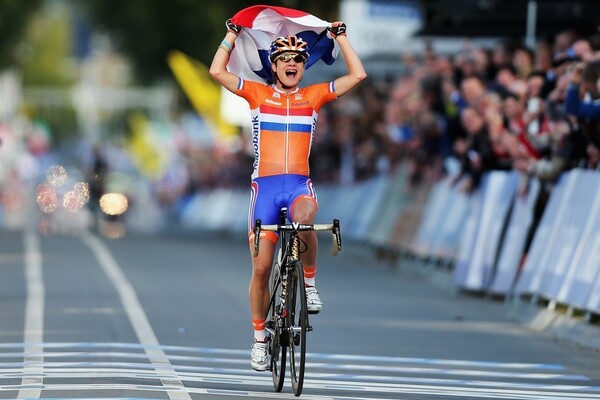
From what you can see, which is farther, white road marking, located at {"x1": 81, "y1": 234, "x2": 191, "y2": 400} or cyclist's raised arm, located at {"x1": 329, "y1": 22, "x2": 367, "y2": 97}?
cyclist's raised arm, located at {"x1": 329, "y1": 22, "x2": 367, "y2": 97}

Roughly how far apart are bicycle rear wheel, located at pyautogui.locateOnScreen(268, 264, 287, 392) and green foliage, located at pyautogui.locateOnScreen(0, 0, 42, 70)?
45.8m

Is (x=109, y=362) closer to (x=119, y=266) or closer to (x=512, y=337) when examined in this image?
(x=512, y=337)

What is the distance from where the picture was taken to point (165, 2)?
5706 centimetres

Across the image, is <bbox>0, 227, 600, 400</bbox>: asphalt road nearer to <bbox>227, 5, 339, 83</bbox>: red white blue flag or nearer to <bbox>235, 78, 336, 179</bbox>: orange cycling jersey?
<bbox>235, 78, 336, 179</bbox>: orange cycling jersey

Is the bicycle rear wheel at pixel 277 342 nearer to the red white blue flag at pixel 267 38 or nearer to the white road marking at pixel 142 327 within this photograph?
the white road marking at pixel 142 327

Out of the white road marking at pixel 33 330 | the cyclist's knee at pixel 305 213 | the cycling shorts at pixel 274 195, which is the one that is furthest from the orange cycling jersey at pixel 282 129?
the white road marking at pixel 33 330

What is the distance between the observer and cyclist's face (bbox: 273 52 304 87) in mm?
12562

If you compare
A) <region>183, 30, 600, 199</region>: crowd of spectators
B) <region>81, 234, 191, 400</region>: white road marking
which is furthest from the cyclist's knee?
<region>183, 30, 600, 199</region>: crowd of spectators

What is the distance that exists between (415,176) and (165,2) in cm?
3021

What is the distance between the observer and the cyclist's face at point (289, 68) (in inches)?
495

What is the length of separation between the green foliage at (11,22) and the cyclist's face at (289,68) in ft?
150

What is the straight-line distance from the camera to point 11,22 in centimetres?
5966

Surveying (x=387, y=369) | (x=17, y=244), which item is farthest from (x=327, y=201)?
(x=387, y=369)

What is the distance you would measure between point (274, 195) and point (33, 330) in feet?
14.4
